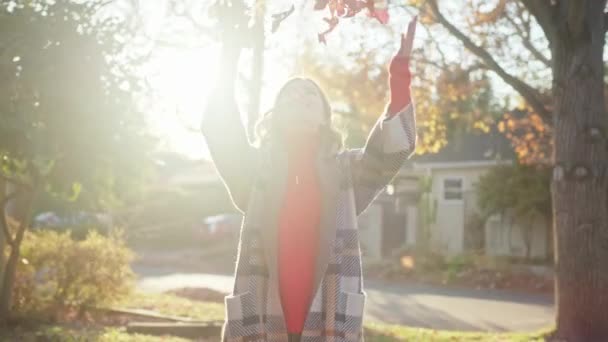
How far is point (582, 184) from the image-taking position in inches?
349

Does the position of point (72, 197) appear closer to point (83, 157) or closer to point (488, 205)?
point (83, 157)

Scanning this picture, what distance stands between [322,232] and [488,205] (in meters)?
22.6

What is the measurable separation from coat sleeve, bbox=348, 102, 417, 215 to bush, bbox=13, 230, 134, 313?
25.9 feet

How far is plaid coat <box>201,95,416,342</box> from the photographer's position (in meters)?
3.09

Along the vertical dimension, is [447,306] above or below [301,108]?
below

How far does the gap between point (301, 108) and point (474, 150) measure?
27.1 metres

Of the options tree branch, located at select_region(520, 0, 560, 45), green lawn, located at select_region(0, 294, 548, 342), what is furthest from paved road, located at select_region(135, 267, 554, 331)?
tree branch, located at select_region(520, 0, 560, 45)

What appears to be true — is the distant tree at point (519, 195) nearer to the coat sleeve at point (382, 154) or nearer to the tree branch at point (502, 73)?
the tree branch at point (502, 73)

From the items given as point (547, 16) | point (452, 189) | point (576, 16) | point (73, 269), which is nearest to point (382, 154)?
point (576, 16)

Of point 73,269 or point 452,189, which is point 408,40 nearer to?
point 73,269

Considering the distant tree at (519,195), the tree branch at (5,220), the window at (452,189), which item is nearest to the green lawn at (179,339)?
the tree branch at (5,220)

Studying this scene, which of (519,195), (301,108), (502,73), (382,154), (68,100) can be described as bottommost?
(382,154)

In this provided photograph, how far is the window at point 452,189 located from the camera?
29064 millimetres

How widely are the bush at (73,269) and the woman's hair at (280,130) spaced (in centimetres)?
766
